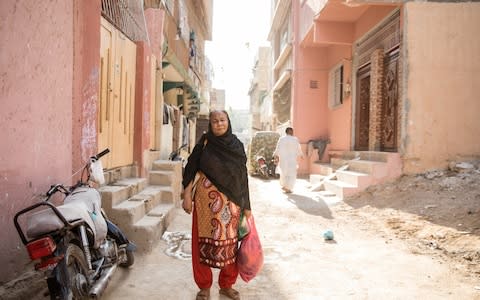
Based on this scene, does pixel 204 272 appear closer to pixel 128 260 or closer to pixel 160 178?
pixel 128 260

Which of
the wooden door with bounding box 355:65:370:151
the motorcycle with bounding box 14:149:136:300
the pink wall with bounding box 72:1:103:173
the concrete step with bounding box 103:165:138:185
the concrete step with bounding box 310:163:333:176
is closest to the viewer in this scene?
the motorcycle with bounding box 14:149:136:300

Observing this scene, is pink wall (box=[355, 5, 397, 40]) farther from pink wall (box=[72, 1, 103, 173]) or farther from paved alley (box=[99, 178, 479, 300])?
pink wall (box=[72, 1, 103, 173])

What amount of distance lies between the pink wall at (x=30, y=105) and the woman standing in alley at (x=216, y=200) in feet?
4.36

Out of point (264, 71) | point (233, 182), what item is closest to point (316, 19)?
point (233, 182)

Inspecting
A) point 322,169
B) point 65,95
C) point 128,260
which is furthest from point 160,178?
point 322,169

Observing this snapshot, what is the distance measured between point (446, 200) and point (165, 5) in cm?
803

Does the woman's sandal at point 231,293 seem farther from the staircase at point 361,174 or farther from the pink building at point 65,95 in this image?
the staircase at point 361,174

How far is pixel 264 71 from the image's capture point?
3581cm

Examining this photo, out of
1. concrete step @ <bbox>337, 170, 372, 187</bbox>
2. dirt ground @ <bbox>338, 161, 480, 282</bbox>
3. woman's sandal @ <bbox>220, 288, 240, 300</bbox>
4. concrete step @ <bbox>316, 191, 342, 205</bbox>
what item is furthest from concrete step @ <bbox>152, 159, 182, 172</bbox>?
woman's sandal @ <bbox>220, 288, 240, 300</bbox>

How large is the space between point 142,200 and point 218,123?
2.28 meters

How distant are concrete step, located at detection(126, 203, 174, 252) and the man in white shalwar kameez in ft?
16.8

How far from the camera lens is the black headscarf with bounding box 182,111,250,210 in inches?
122

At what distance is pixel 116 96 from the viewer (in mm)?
5793

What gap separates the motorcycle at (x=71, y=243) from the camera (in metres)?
2.41
